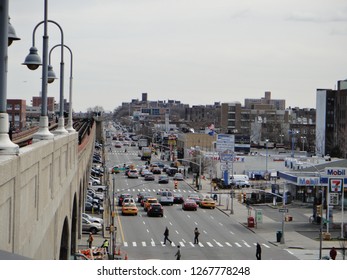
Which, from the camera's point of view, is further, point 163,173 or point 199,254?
point 163,173

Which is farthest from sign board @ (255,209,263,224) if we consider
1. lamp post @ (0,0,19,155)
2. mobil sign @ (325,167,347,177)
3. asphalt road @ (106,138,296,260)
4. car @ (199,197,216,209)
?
lamp post @ (0,0,19,155)

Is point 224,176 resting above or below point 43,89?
below

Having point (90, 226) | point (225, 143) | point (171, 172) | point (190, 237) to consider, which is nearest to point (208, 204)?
point (225, 143)

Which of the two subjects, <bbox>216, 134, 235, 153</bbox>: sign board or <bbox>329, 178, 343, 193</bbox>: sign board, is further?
<bbox>216, 134, 235, 153</bbox>: sign board

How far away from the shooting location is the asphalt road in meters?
34.4

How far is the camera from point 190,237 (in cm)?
4094

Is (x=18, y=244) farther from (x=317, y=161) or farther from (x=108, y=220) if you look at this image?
(x=317, y=161)

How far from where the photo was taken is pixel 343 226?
42688 mm

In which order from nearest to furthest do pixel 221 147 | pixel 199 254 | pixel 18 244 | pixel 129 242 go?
pixel 18 244 → pixel 199 254 → pixel 129 242 → pixel 221 147

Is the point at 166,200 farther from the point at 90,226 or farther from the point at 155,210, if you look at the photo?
the point at 90,226

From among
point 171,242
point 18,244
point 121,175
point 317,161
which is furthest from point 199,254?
point 121,175

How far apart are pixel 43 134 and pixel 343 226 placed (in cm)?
3059

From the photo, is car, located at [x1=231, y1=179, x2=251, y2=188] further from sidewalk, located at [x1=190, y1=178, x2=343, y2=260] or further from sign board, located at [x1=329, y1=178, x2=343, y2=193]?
sign board, located at [x1=329, y1=178, x2=343, y2=193]

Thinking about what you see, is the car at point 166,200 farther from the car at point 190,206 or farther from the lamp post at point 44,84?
the lamp post at point 44,84
